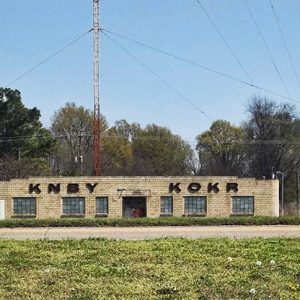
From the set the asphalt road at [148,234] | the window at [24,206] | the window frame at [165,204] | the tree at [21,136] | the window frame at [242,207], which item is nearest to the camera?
the asphalt road at [148,234]

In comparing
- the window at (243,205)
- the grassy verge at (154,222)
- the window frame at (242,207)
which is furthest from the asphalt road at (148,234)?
the window at (243,205)

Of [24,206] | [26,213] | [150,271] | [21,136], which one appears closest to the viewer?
[150,271]

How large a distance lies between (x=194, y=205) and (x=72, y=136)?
45943mm

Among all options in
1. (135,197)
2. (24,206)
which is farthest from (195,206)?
(24,206)

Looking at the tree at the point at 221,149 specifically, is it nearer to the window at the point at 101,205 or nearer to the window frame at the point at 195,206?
the window frame at the point at 195,206

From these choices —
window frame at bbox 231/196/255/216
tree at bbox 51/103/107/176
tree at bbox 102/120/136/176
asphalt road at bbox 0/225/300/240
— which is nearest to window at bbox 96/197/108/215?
window frame at bbox 231/196/255/216

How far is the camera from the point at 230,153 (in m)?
94.8

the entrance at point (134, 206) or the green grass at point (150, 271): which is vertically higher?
the green grass at point (150, 271)

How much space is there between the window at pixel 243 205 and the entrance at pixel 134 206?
644cm

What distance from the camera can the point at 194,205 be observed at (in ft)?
148

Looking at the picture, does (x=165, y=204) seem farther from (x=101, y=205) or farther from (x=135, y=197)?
(x=101, y=205)

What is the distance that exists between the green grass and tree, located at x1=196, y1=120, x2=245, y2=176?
76902 millimetres

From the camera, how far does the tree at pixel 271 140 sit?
283ft

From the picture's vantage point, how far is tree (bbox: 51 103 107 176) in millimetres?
85250
